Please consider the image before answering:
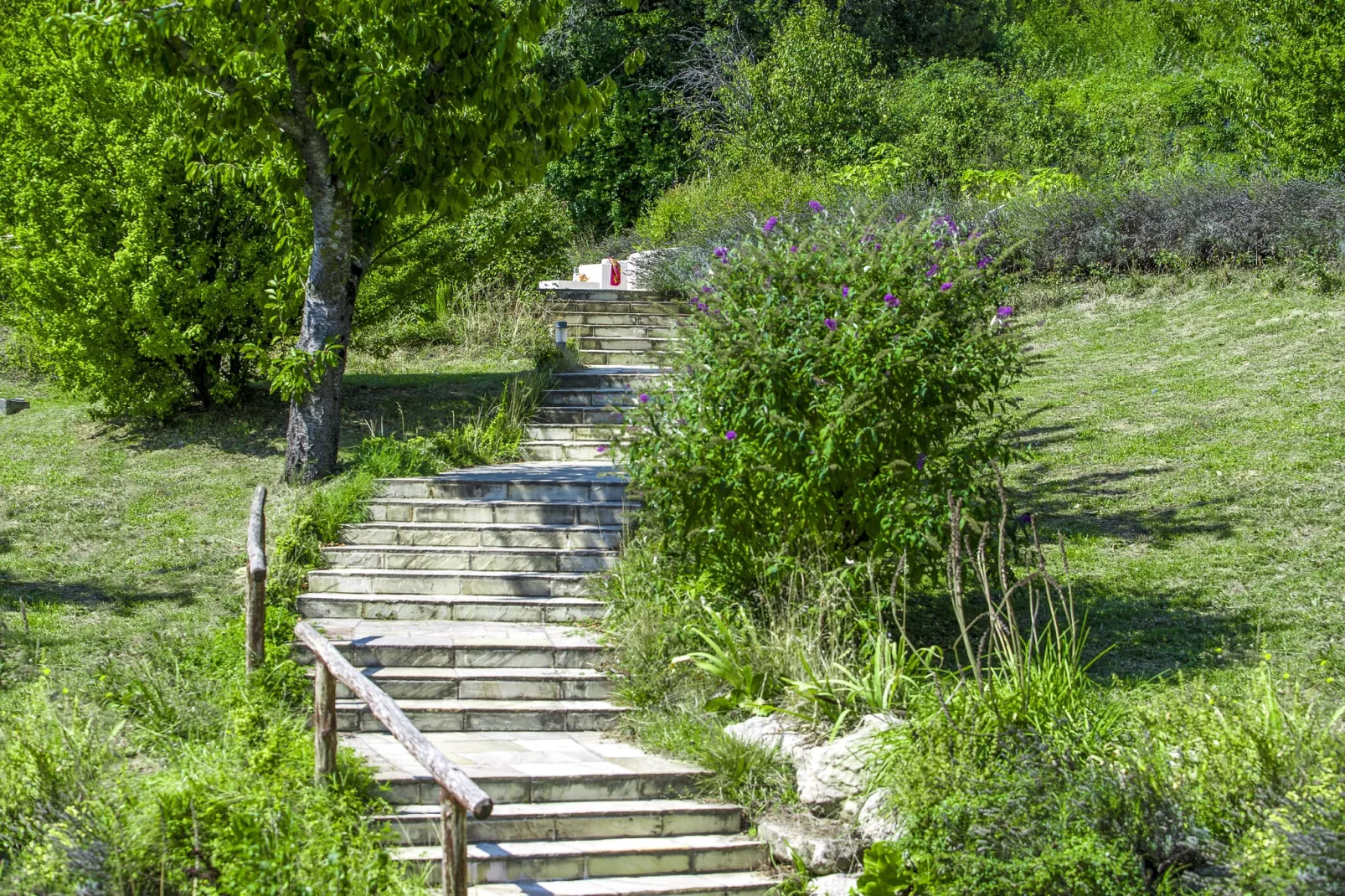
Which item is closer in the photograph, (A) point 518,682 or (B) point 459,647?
(A) point 518,682

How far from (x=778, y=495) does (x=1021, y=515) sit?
1.55m

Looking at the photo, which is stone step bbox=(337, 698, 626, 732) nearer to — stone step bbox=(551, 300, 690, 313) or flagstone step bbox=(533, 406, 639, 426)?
flagstone step bbox=(533, 406, 639, 426)

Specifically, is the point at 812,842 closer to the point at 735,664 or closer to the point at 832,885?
the point at 832,885

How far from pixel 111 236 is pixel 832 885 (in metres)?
9.51

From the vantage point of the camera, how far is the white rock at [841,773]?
244 inches

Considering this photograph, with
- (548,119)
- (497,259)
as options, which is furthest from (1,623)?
(497,259)

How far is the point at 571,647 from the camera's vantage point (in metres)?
7.97

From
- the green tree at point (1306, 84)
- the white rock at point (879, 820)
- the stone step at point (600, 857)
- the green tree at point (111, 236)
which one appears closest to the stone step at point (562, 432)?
the green tree at point (111, 236)

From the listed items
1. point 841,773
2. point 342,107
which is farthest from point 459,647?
point 342,107

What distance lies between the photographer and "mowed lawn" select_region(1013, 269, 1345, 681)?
7.58 m

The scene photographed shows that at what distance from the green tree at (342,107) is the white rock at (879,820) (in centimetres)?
597

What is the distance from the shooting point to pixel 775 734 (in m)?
6.71

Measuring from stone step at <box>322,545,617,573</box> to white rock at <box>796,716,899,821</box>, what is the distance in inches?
119

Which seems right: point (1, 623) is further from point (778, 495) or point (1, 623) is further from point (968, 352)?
point (968, 352)
